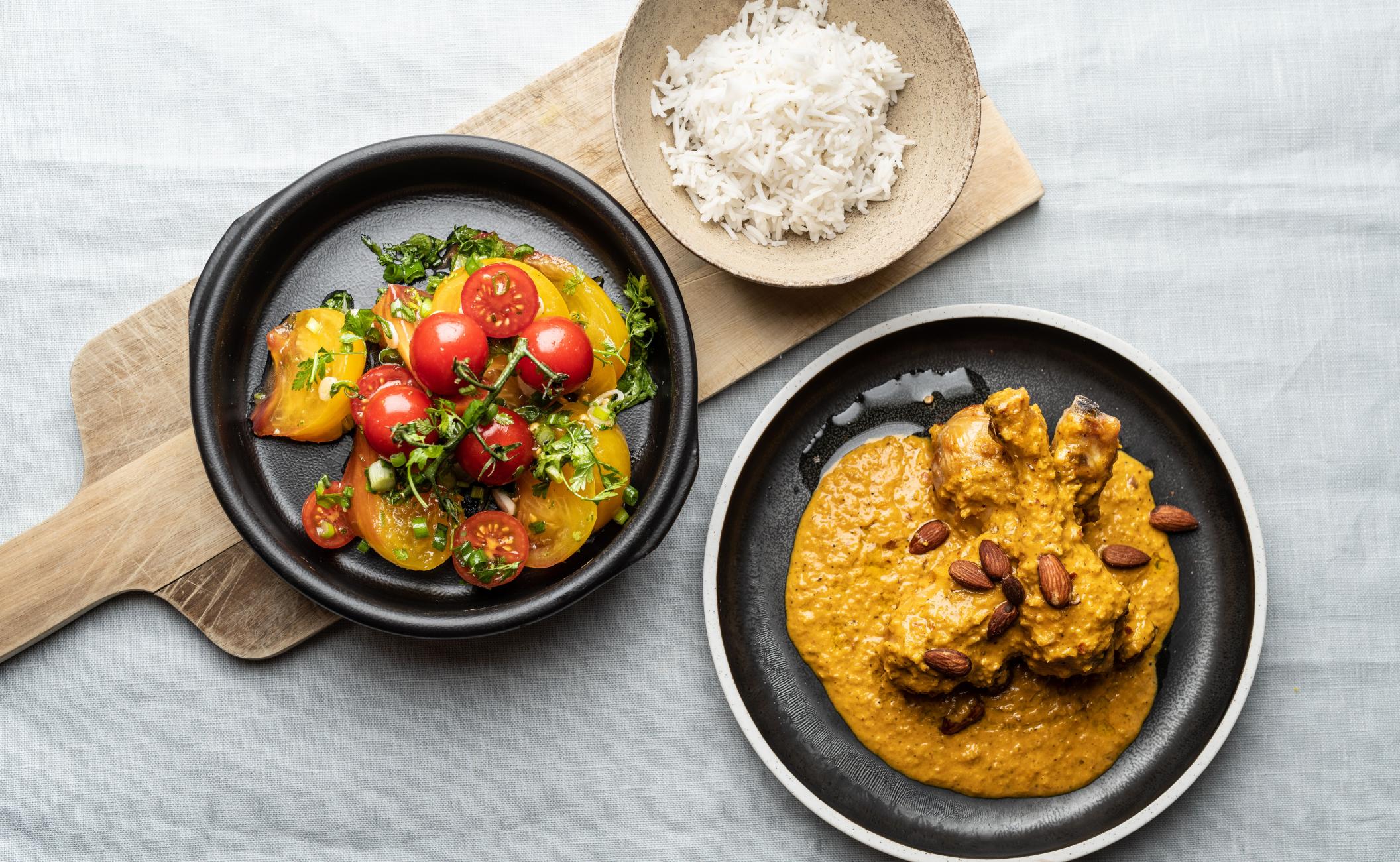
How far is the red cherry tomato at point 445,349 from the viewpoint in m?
2.03

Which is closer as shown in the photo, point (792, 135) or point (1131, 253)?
point (792, 135)

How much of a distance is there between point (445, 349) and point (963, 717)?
1569mm

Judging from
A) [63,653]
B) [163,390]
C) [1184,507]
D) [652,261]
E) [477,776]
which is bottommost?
[63,653]

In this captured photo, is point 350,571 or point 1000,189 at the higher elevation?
point 1000,189

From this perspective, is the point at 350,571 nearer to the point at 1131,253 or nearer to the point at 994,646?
the point at 994,646

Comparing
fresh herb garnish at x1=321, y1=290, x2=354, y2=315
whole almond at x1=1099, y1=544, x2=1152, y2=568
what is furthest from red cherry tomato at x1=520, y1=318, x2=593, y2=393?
whole almond at x1=1099, y1=544, x2=1152, y2=568

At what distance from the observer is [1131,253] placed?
272 cm

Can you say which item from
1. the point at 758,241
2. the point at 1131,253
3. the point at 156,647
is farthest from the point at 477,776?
the point at 1131,253

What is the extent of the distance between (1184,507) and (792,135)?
1.43 metres

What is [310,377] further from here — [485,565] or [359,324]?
[485,565]

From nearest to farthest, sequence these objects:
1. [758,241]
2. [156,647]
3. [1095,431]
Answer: [1095,431] → [758,241] → [156,647]

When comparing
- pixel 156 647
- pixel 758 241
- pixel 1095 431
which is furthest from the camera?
pixel 156 647

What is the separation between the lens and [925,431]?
101 inches

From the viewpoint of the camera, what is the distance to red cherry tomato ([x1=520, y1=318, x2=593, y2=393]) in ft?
6.81
